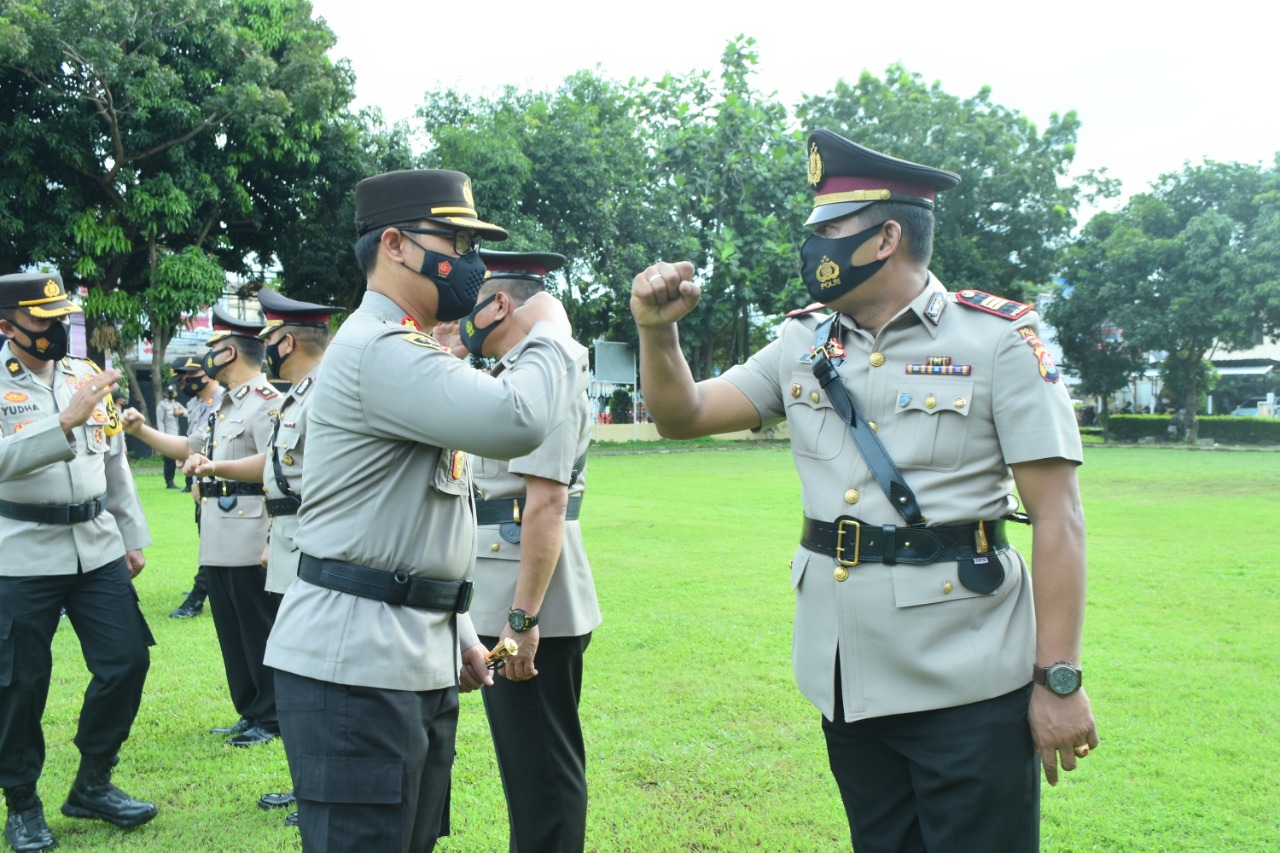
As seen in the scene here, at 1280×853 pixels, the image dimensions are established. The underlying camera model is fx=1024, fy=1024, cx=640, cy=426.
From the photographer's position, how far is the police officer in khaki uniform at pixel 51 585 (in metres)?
4.02

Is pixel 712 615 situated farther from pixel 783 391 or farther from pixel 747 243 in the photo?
pixel 747 243

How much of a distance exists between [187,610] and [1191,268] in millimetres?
35083

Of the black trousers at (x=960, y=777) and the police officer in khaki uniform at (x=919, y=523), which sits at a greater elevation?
the police officer in khaki uniform at (x=919, y=523)

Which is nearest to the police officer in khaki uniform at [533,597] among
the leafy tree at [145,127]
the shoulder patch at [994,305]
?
the shoulder patch at [994,305]

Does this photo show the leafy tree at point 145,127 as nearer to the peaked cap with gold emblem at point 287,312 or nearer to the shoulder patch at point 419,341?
the peaked cap with gold emblem at point 287,312

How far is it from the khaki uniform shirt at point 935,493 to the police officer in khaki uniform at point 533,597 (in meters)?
0.89

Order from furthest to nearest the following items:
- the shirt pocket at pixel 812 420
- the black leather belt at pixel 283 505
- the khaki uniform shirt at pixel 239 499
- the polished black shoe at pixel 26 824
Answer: the khaki uniform shirt at pixel 239 499 → the black leather belt at pixel 283 505 → the polished black shoe at pixel 26 824 → the shirt pocket at pixel 812 420

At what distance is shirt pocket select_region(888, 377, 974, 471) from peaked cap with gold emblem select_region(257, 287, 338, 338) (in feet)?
10.4

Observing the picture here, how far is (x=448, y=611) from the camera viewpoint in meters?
2.51

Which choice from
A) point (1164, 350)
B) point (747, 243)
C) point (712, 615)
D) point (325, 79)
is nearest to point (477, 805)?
point (712, 615)

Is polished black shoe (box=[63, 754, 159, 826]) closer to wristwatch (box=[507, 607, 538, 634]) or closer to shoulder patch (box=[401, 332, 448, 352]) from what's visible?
wristwatch (box=[507, 607, 538, 634])

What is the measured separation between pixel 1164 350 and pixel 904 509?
38.0m

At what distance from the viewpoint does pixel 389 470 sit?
235cm

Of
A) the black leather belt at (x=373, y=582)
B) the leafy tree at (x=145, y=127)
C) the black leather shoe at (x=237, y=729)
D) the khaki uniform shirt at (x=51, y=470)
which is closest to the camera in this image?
the black leather belt at (x=373, y=582)
